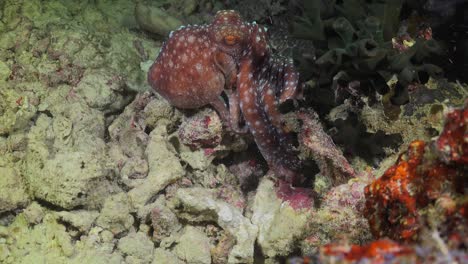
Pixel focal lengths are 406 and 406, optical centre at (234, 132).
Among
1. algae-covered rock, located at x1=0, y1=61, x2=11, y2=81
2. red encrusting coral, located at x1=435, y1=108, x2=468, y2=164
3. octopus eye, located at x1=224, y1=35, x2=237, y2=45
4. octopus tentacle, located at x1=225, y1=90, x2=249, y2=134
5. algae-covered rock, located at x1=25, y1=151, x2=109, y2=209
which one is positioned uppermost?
red encrusting coral, located at x1=435, y1=108, x2=468, y2=164

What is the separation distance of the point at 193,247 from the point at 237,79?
1878 mm

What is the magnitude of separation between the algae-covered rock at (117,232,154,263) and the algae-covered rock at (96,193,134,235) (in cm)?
14

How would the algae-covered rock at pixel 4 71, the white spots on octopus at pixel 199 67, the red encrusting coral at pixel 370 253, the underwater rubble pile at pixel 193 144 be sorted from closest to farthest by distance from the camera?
the red encrusting coral at pixel 370 253 < the underwater rubble pile at pixel 193 144 < the white spots on octopus at pixel 199 67 < the algae-covered rock at pixel 4 71

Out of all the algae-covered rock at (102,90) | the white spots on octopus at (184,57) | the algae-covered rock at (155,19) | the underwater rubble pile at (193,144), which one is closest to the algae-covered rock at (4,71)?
the underwater rubble pile at (193,144)

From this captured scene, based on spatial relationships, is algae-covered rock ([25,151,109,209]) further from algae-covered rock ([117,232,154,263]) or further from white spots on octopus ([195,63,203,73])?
white spots on octopus ([195,63,203,73])

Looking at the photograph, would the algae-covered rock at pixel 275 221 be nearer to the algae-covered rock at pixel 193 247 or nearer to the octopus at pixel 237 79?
the octopus at pixel 237 79

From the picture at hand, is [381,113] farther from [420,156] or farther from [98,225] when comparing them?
[98,225]

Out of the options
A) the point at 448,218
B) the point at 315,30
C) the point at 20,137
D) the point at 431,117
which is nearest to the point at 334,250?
the point at 448,218

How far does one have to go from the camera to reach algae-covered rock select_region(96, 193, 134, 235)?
4.27 metres

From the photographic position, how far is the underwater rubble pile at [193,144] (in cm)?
358

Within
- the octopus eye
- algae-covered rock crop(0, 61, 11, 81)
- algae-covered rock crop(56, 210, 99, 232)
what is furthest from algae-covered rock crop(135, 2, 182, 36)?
algae-covered rock crop(56, 210, 99, 232)

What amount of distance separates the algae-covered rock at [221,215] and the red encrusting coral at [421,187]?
5.26ft

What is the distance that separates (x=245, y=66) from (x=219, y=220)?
1.68 meters

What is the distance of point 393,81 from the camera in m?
3.74
